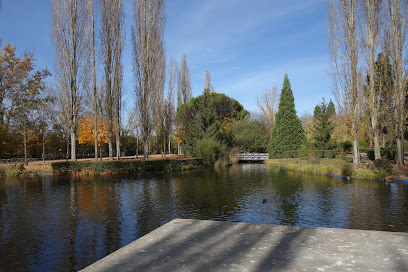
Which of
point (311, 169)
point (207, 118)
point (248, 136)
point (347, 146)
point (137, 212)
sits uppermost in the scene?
point (207, 118)

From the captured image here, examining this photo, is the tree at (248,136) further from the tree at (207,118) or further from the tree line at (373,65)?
the tree line at (373,65)

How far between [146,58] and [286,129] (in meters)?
16.6

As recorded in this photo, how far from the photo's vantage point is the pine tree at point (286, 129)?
30.4 metres

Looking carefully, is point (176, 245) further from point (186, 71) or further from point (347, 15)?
point (186, 71)

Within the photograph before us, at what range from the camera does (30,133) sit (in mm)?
25688

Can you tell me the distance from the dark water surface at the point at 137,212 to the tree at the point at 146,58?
1136cm

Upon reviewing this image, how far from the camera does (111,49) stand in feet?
80.2

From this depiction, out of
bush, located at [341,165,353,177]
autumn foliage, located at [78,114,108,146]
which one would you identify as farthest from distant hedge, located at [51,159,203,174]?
bush, located at [341,165,353,177]

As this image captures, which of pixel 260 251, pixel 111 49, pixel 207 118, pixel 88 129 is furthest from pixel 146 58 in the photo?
pixel 260 251

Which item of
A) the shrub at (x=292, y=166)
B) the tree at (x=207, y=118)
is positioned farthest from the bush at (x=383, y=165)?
the tree at (x=207, y=118)

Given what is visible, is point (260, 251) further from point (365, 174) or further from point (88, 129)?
point (88, 129)

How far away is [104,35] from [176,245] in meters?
23.6

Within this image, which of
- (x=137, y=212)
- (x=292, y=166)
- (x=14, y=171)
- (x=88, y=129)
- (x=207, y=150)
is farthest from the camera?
(x=88, y=129)

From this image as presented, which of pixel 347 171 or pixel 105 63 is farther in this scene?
pixel 105 63
